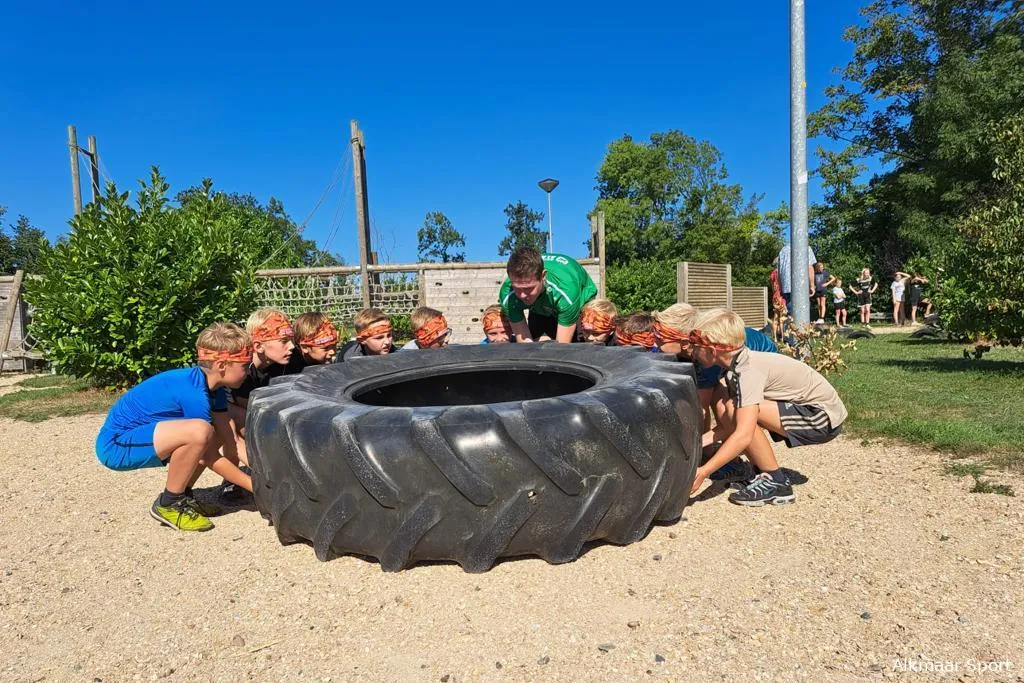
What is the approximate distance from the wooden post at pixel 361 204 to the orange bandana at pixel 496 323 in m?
7.17

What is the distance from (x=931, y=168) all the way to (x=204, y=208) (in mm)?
21964

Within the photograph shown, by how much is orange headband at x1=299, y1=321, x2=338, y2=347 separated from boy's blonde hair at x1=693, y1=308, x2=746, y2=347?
2092 millimetres

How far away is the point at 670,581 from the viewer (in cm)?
231

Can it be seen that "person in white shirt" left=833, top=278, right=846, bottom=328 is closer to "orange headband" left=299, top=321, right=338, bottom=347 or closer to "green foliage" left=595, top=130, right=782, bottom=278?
"orange headband" left=299, top=321, right=338, bottom=347

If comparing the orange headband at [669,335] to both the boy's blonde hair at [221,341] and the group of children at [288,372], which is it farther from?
the boy's blonde hair at [221,341]

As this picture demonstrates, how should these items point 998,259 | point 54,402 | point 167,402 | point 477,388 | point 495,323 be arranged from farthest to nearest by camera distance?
point 54,402, point 998,259, point 495,323, point 477,388, point 167,402

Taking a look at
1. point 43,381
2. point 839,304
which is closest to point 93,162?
point 43,381

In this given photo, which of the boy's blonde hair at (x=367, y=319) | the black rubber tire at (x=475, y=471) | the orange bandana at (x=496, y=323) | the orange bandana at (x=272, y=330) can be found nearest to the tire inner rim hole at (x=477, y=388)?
the orange bandana at (x=272, y=330)

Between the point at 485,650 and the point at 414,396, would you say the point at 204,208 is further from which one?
the point at 485,650

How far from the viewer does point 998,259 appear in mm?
6562

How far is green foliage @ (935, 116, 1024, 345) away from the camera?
21.1 ft

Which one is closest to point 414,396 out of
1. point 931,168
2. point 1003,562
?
point 1003,562

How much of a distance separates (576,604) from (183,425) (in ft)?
6.56

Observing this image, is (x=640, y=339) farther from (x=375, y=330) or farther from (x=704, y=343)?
A: (x=375, y=330)
